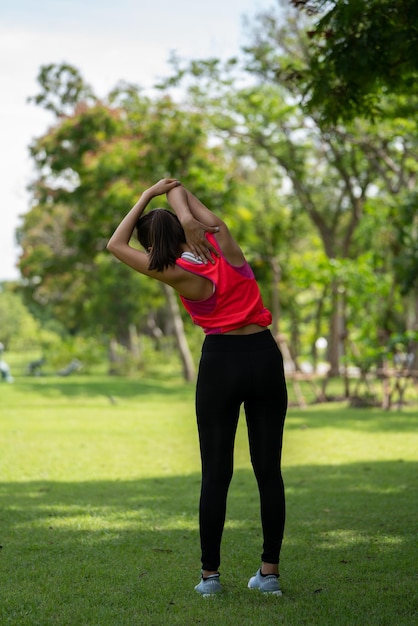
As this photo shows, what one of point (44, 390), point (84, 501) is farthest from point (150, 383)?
point (84, 501)

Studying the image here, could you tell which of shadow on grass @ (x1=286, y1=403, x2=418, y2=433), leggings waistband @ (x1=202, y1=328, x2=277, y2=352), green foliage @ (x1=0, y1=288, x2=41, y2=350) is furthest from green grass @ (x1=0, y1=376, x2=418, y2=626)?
green foliage @ (x1=0, y1=288, x2=41, y2=350)

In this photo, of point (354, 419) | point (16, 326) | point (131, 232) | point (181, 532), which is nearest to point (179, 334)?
point (354, 419)

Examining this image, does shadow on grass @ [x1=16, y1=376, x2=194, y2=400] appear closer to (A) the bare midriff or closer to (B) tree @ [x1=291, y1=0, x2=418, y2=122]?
(B) tree @ [x1=291, y1=0, x2=418, y2=122]

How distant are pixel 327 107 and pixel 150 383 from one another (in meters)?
22.0

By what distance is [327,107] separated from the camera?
24.6 ft

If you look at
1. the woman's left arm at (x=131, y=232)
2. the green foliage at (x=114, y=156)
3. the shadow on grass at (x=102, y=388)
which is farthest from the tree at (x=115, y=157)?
the woman's left arm at (x=131, y=232)

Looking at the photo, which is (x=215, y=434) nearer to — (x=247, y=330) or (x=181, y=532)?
(x=247, y=330)

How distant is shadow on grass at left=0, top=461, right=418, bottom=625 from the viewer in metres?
4.46

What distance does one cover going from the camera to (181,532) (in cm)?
638

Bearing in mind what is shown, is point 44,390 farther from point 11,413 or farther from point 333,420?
point 333,420

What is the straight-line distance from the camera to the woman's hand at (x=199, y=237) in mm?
4449

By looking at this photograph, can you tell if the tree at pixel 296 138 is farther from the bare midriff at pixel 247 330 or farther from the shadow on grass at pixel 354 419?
the bare midriff at pixel 247 330

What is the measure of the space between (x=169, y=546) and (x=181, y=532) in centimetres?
50

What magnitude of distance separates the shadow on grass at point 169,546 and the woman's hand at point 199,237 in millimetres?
1636
